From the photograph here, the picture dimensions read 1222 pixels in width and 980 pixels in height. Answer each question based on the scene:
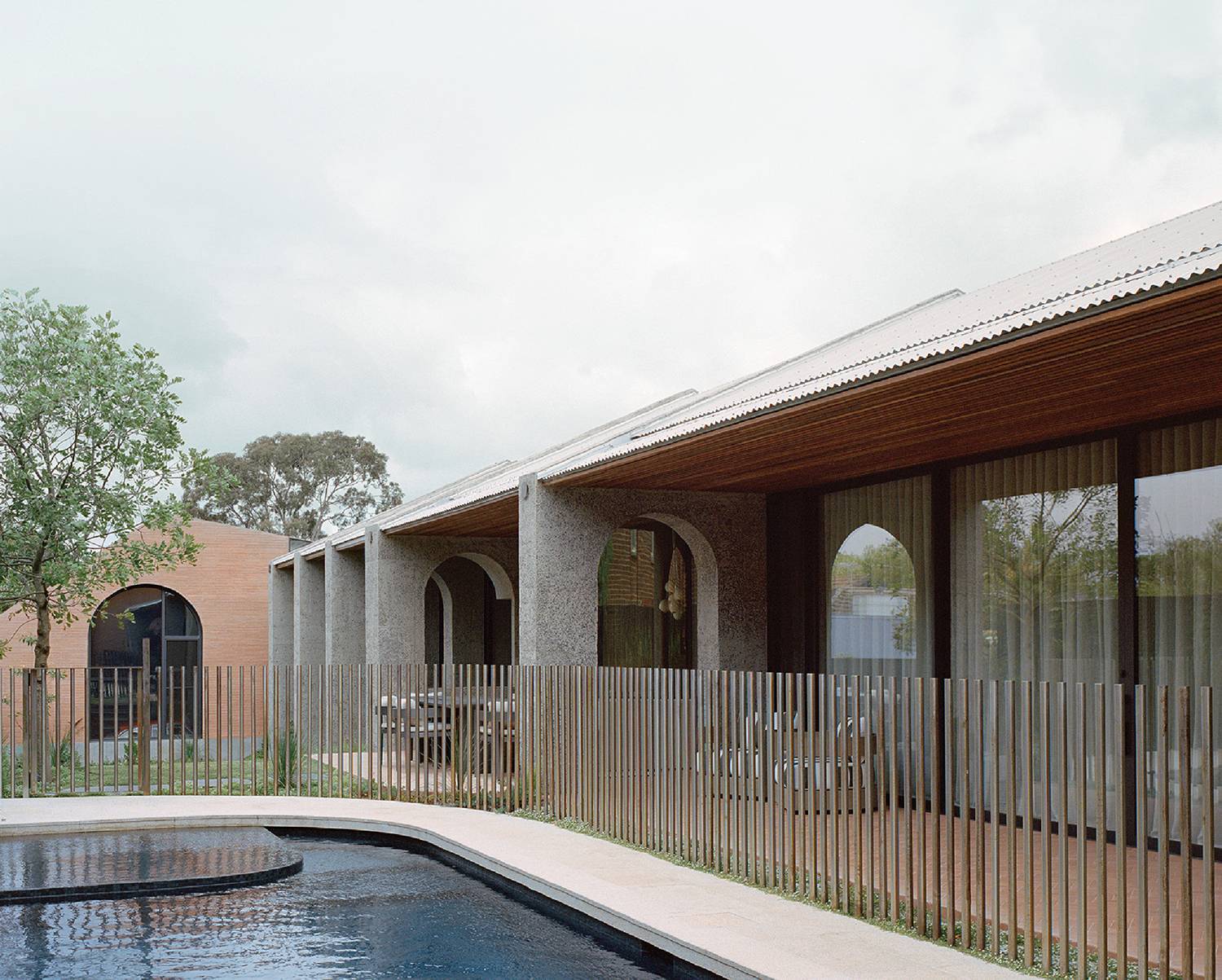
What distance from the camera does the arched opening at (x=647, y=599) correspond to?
17.0m

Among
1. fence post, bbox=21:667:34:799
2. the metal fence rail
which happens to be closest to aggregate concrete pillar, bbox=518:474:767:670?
the metal fence rail

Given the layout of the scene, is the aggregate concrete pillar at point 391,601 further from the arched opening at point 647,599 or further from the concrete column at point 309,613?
the concrete column at point 309,613

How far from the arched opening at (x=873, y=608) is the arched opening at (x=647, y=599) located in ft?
12.4

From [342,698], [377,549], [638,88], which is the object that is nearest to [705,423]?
[342,698]

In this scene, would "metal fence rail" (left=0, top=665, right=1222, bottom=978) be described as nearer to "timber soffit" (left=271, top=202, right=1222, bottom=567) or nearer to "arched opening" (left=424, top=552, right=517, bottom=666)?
"timber soffit" (left=271, top=202, right=1222, bottom=567)

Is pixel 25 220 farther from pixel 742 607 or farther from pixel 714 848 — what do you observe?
pixel 714 848

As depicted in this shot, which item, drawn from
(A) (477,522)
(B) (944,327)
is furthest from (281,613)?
(B) (944,327)

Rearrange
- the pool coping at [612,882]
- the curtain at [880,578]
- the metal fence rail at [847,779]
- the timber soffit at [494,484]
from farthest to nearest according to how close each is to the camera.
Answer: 1. the timber soffit at [494,484]
2. the curtain at [880,578]
3. the pool coping at [612,882]
4. the metal fence rail at [847,779]

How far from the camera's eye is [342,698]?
569 inches

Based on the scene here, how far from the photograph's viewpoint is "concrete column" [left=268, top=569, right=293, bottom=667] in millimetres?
28703

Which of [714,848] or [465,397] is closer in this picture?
[714,848]

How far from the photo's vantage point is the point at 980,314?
31.3 ft

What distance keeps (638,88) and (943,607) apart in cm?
1823

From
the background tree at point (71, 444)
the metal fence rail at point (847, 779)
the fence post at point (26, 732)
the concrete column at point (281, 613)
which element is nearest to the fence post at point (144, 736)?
the metal fence rail at point (847, 779)
